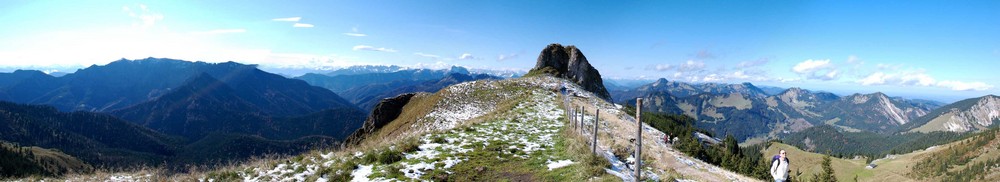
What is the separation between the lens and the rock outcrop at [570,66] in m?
89.1

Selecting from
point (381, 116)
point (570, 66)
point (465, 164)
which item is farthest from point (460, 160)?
point (570, 66)

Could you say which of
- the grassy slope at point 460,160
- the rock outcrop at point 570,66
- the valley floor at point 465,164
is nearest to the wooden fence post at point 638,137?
the valley floor at point 465,164

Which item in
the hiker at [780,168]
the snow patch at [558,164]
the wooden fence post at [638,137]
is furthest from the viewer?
the snow patch at [558,164]

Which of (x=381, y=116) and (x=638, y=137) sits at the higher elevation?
(x=638, y=137)

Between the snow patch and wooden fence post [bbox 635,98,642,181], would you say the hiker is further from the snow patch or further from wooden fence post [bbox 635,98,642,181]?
the snow patch

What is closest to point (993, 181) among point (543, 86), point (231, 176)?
point (543, 86)

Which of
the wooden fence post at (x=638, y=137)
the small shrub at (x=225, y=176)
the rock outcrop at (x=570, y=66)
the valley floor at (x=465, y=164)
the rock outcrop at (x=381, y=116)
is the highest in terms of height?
the rock outcrop at (x=570, y=66)

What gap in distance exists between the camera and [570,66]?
93812mm

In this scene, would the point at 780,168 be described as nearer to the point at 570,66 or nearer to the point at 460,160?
the point at 460,160

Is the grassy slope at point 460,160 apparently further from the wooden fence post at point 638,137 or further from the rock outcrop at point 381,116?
the rock outcrop at point 381,116

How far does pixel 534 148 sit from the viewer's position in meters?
19.3

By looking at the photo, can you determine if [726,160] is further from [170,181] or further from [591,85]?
[170,181]

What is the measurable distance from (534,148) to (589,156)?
17.2 feet

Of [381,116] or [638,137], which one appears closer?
[638,137]
